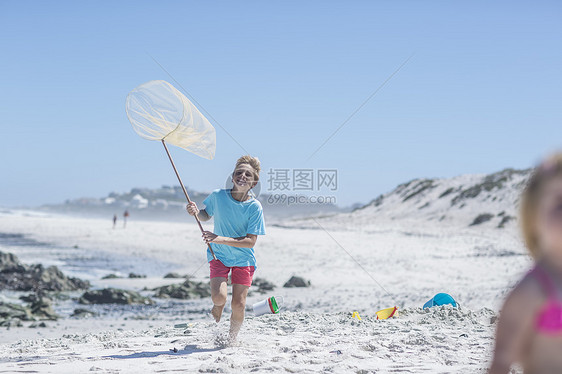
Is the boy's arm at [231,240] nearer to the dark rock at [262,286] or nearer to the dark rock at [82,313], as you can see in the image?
the dark rock at [82,313]

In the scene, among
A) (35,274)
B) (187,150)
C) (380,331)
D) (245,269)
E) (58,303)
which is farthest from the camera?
(35,274)

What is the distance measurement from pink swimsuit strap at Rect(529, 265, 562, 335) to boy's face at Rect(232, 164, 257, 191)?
3712mm

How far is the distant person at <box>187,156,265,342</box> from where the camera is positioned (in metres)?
4.93

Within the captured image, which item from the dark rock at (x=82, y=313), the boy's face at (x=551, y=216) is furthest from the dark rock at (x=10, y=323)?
the boy's face at (x=551, y=216)

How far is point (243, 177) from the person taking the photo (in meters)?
4.92

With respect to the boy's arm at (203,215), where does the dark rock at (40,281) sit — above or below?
below

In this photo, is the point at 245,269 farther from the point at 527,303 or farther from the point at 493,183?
the point at 493,183

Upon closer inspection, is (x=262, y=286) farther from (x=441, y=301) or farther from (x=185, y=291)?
(x=441, y=301)

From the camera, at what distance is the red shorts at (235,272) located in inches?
197

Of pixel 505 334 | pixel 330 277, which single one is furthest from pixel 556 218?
pixel 330 277

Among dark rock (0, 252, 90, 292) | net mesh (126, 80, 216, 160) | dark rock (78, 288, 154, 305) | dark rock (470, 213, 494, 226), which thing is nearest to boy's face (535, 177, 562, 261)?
net mesh (126, 80, 216, 160)

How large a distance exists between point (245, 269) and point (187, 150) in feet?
4.57

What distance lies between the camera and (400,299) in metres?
10.2

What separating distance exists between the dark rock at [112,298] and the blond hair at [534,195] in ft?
33.0
